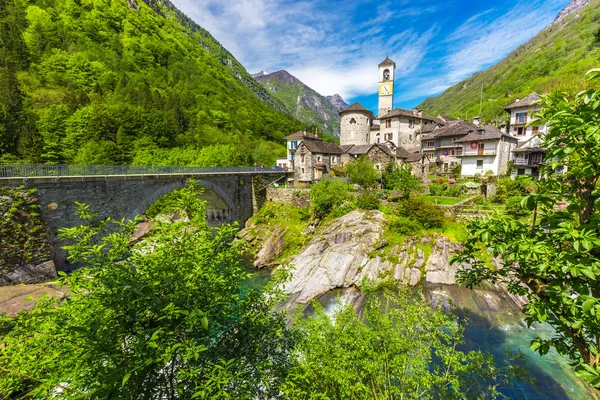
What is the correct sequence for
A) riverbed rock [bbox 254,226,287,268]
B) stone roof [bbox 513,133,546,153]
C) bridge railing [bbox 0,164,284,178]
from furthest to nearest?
stone roof [bbox 513,133,546,153]
riverbed rock [bbox 254,226,287,268]
bridge railing [bbox 0,164,284,178]

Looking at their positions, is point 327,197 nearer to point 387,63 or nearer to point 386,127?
point 386,127

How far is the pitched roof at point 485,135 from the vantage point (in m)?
38.2

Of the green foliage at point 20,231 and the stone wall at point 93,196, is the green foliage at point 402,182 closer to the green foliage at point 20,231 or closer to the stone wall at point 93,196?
the stone wall at point 93,196

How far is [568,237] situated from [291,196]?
36329 millimetres

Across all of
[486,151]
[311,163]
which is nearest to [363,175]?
[311,163]

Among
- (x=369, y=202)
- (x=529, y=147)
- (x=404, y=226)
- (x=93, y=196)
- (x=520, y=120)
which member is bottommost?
(x=404, y=226)

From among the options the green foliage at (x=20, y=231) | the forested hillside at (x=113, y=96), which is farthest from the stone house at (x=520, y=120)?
the green foliage at (x=20, y=231)

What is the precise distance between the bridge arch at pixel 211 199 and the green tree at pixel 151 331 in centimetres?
1841

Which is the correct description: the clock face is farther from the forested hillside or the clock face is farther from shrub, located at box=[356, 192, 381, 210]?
shrub, located at box=[356, 192, 381, 210]

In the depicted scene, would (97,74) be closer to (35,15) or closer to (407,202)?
(35,15)

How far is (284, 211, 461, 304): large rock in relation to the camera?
811 inches

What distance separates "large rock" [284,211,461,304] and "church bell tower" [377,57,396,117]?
5036cm

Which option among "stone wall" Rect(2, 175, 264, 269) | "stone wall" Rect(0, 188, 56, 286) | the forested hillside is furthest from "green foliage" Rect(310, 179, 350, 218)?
"stone wall" Rect(0, 188, 56, 286)

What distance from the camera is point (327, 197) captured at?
1242 inches
